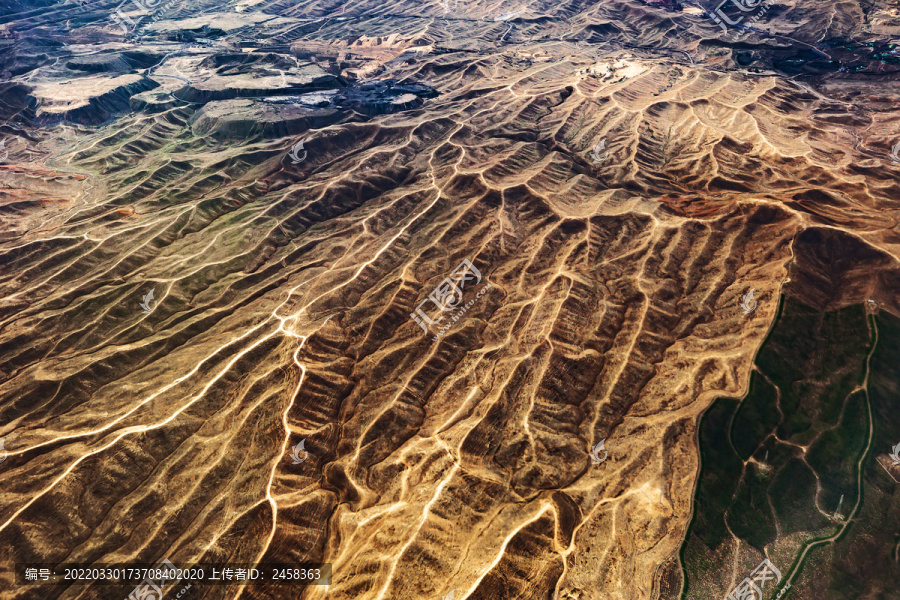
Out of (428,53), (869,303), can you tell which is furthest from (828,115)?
(428,53)

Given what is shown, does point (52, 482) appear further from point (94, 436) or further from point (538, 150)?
point (538, 150)

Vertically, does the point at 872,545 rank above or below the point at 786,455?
below

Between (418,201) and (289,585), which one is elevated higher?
(418,201)

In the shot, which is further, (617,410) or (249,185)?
(249,185)

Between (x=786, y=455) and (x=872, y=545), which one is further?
(x=786, y=455)

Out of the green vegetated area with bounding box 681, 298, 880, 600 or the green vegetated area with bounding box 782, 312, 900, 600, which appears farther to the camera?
the green vegetated area with bounding box 681, 298, 880, 600

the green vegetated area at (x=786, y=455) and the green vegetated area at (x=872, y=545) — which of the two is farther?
the green vegetated area at (x=786, y=455)

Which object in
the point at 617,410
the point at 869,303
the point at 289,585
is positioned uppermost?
the point at 869,303

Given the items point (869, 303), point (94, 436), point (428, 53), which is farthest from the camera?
point (428, 53)
